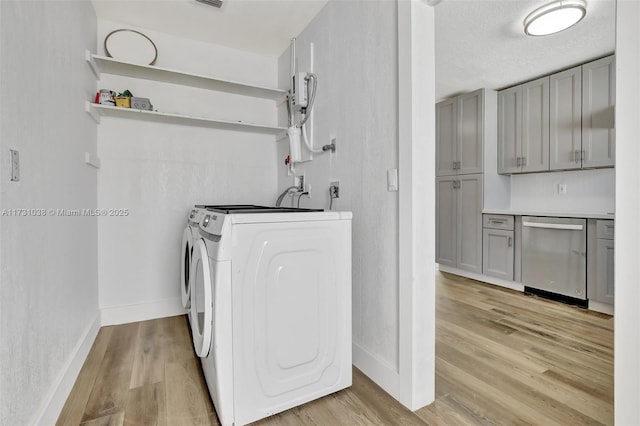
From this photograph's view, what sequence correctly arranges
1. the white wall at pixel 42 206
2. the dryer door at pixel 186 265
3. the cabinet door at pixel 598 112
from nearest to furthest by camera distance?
1. the white wall at pixel 42 206
2. the dryer door at pixel 186 265
3. the cabinet door at pixel 598 112

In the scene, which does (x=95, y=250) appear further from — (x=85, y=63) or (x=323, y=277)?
(x=323, y=277)

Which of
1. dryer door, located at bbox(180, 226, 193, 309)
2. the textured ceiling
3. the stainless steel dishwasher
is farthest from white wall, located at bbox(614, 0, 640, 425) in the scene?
the stainless steel dishwasher

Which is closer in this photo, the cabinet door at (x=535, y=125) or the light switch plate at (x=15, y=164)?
the light switch plate at (x=15, y=164)

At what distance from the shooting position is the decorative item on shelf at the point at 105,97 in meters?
2.32

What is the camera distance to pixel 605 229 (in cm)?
277

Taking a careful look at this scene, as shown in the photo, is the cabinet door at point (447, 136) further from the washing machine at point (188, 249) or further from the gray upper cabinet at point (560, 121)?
the washing machine at point (188, 249)

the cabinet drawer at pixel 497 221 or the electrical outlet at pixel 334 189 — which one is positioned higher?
the electrical outlet at pixel 334 189

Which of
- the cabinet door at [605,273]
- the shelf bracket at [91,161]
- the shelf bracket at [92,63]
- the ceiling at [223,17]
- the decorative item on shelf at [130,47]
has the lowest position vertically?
the cabinet door at [605,273]

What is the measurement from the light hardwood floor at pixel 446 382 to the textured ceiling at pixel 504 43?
215 cm

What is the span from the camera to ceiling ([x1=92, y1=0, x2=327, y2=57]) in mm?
2260

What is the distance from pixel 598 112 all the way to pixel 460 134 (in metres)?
1.35

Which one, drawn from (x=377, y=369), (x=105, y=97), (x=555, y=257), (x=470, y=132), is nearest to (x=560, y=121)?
(x=470, y=132)

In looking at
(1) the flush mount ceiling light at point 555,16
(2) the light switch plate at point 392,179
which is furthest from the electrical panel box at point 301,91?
(1) the flush mount ceiling light at point 555,16

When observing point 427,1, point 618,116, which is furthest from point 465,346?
point 427,1
